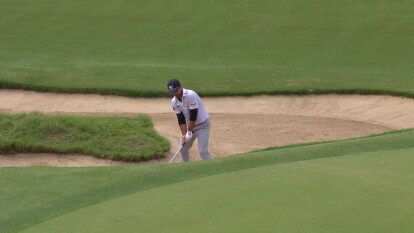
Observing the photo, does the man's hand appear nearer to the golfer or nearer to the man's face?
the golfer

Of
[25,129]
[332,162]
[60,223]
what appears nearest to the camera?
[60,223]

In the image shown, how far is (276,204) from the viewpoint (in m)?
8.32

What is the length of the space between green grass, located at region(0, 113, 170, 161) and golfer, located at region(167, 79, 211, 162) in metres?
1.67

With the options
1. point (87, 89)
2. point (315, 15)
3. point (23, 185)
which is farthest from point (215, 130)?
point (315, 15)

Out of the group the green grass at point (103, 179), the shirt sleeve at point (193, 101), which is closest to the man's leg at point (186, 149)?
the shirt sleeve at point (193, 101)

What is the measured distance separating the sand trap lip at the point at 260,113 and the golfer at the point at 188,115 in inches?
92.3

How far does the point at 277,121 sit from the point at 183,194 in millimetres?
10022

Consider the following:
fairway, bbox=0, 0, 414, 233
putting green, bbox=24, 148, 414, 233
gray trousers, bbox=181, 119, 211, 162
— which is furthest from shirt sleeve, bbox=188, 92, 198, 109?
putting green, bbox=24, 148, 414, 233

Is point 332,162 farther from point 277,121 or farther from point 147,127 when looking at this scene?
point 277,121

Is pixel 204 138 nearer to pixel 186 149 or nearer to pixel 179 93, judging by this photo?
pixel 186 149

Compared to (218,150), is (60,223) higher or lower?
higher

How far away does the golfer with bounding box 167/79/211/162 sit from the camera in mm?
13438

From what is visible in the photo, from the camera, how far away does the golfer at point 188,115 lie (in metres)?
13.4

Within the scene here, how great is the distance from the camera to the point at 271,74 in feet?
71.2
